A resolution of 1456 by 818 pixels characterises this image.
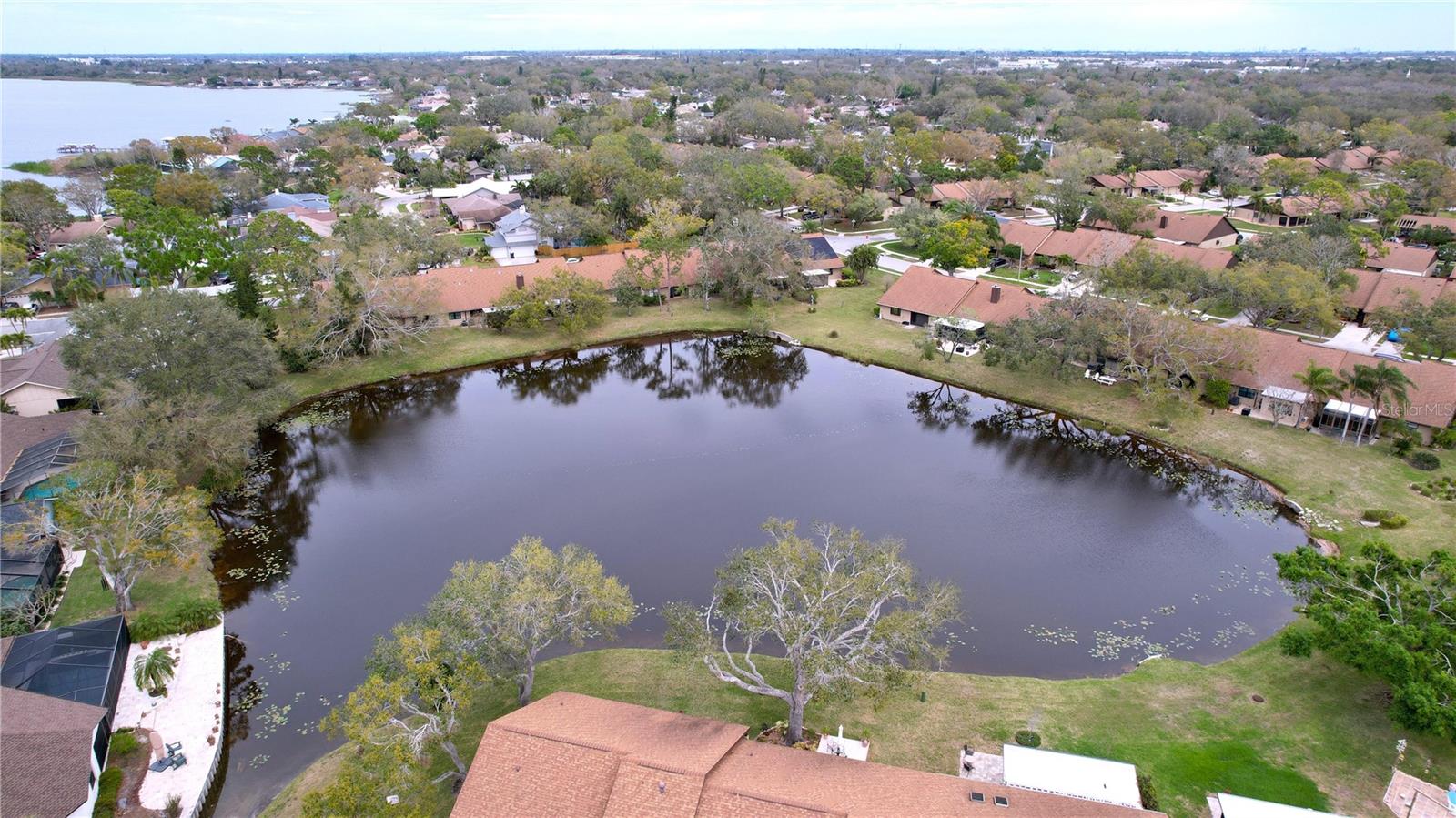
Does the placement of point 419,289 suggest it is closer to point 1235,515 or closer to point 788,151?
point 1235,515

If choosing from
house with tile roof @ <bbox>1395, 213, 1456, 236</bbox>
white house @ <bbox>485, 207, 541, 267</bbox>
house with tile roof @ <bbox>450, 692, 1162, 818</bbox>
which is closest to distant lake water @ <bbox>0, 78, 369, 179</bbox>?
white house @ <bbox>485, 207, 541, 267</bbox>

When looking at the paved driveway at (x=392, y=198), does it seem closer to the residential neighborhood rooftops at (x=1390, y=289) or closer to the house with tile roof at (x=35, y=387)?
the house with tile roof at (x=35, y=387)

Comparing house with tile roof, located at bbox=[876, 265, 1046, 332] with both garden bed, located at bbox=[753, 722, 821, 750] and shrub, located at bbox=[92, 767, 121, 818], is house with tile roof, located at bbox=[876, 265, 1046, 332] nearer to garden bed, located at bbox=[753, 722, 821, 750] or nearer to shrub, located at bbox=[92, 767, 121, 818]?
garden bed, located at bbox=[753, 722, 821, 750]

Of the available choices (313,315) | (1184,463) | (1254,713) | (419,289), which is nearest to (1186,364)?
(1184,463)

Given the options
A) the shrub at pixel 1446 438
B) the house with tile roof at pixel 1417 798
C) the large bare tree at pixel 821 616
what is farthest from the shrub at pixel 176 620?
the shrub at pixel 1446 438

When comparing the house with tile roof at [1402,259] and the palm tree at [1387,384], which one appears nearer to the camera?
the palm tree at [1387,384]

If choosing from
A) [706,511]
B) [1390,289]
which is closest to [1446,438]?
[1390,289]
